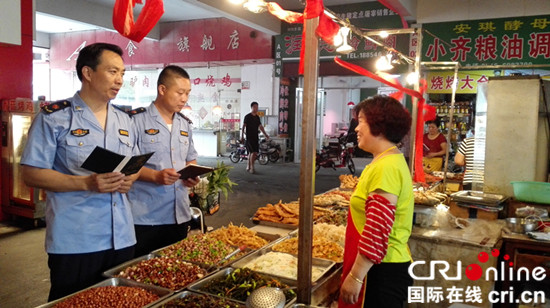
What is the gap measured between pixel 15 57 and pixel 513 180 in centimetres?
713

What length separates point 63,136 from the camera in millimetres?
2127

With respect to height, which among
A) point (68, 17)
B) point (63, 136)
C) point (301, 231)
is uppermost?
point (68, 17)

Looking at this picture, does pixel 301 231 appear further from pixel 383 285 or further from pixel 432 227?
pixel 432 227

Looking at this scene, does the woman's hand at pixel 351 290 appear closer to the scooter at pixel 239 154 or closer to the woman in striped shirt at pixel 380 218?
the woman in striped shirt at pixel 380 218

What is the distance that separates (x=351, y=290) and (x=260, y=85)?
13003mm

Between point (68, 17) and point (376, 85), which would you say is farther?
point (376, 85)

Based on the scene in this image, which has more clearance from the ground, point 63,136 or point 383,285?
point 63,136

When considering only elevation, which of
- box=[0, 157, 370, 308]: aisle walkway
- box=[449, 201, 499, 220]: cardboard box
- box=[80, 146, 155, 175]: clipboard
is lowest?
box=[0, 157, 370, 308]: aisle walkway

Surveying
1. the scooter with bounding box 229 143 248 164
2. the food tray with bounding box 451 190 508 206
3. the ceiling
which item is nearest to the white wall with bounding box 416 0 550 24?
the ceiling

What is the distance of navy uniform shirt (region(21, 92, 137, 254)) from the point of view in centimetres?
208

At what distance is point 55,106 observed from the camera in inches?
84.6

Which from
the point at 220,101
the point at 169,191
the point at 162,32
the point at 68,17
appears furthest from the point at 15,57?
the point at 220,101

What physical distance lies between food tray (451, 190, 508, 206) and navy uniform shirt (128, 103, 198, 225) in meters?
2.55

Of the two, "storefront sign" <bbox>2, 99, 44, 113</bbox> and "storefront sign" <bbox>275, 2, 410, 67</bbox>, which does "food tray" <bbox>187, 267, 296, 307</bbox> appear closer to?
"storefront sign" <bbox>2, 99, 44, 113</bbox>
